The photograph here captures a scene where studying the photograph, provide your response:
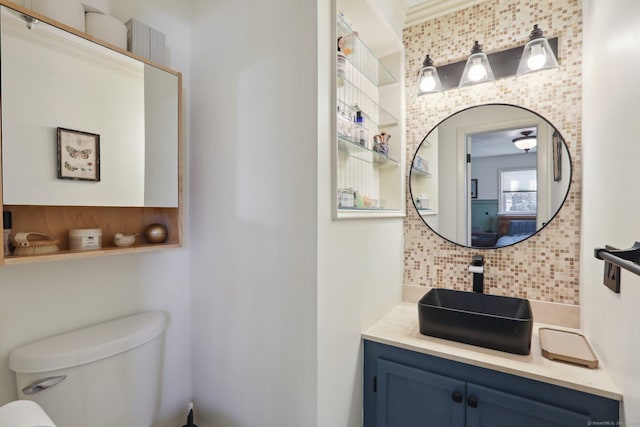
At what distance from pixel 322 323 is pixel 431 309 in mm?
524

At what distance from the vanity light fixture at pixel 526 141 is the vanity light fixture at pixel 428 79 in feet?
1.58

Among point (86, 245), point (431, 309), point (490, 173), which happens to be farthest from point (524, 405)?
point (86, 245)

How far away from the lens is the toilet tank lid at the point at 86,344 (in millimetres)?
881

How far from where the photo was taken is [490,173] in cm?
163

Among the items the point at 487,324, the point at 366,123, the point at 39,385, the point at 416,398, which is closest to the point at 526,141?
the point at 366,123

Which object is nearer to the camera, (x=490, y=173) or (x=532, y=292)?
(x=532, y=292)

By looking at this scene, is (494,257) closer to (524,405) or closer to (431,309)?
(431,309)

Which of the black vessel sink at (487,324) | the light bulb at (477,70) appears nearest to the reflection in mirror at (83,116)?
the black vessel sink at (487,324)

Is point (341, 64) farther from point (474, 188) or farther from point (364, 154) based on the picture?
point (474, 188)

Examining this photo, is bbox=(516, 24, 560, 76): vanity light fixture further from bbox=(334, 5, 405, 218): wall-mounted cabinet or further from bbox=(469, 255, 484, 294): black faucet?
bbox=(469, 255, 484, 294): black faucet

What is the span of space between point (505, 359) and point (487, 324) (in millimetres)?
129

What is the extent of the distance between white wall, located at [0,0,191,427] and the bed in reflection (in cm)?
161

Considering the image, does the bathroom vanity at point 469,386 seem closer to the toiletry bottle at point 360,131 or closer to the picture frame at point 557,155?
the picture frame at point 557,155

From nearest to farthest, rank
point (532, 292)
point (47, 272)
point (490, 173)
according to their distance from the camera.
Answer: point (47, 272) → point (532, 292) → point (490, 173)
